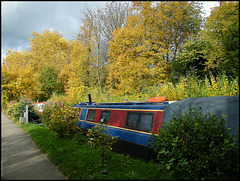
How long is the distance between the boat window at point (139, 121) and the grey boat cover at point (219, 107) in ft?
2.07

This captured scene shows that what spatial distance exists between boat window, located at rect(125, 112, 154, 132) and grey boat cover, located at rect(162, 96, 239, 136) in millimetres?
632

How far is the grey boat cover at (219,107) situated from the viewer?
3.68m

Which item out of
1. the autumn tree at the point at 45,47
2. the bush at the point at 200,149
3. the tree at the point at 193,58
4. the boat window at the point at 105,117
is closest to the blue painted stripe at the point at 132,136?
the boat window at the point at 105,117

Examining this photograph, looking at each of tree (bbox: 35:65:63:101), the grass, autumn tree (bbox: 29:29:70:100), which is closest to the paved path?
the grass

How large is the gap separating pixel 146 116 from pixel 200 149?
2.30 meters

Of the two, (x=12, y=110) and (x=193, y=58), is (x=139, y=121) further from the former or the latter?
(x=12, y=110)

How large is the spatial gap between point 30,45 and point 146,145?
33.5 m

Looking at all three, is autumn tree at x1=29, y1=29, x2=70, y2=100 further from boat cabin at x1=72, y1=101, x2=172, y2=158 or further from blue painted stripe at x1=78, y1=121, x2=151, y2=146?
blue painted stripe at x1=78, y1=121, x2=151, y2=146

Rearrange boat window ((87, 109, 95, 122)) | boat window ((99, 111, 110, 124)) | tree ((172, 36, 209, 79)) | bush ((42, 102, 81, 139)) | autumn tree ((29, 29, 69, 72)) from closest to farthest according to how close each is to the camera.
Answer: boat window ((99, 111, 110, 124)) < bush ((42, 102, 81, 139)) < boat window ((87, 109, 95, 122)) < tree ((172, 36, 209, 79)) < autumn tree ((29, 29, 69, 72))

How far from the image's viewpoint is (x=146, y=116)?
18.4ft

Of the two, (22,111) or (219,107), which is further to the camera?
(22,111)

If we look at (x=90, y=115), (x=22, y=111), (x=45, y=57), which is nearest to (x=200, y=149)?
(x=90, y=115)

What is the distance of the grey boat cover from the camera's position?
12.1ft

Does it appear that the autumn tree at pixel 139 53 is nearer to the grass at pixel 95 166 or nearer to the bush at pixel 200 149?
the grass at pixel 95 166
